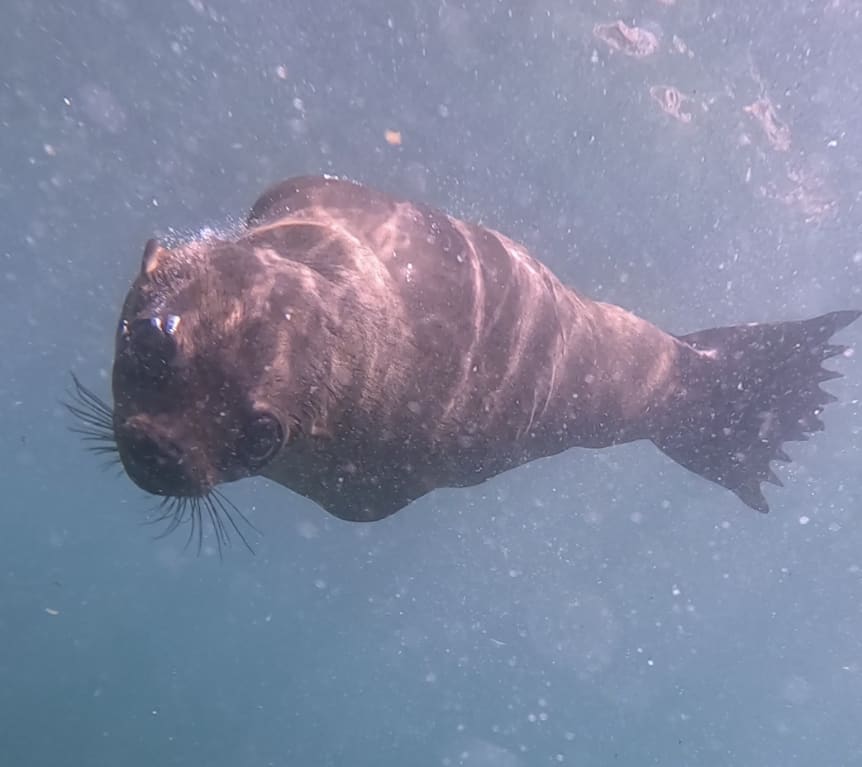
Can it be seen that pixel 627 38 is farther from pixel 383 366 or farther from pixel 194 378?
pixel 194 378

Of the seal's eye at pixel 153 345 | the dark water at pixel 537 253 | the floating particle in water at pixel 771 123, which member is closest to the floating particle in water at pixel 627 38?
the dark water at pixel 537 253

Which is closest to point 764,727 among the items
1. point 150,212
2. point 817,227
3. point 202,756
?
point 202,756

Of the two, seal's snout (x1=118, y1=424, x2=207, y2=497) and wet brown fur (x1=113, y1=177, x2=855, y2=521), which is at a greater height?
wet brown fur (x1=113, y1=177, x2=855, y2=521)

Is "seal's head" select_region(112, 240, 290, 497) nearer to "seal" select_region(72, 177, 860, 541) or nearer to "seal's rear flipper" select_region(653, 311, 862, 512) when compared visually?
"seal" select_region(72, 177, 860, 541)

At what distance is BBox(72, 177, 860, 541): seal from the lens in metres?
3.26

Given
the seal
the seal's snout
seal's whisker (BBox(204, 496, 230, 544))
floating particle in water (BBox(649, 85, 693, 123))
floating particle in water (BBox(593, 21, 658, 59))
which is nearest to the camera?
the seal's snout

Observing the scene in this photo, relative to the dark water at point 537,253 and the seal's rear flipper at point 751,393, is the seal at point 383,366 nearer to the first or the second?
the seal's rear flipper at point 751,393

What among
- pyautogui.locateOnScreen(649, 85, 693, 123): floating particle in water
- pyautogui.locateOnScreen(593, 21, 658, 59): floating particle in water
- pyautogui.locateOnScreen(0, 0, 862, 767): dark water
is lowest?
pyautogui.locateOnScreen(0, 0, 862, 767): dark water

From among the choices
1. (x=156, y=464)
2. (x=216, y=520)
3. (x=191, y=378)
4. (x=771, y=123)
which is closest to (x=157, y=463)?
(x=156, y=464)

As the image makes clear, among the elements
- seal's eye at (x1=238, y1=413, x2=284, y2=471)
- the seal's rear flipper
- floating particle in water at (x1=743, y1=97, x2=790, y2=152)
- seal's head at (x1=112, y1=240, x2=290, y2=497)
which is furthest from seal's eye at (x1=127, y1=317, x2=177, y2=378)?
floating particle in water at (x1=743, y1=97, x2=790, y2=152)

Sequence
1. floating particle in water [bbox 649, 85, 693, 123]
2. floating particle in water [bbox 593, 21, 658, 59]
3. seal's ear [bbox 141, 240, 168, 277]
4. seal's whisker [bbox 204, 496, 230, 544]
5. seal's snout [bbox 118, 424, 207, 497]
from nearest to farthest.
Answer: seal's snout [bbox 118, 424, 207, 497] → seal's ear [bbox 141, 240, 168, 277] → seal's whisker [bbox 204, 496, 230, 544] → floating particle in water [bbox 593, 21, 658, 59] → floating particle in water [bbox 649, 85, 693, 123]

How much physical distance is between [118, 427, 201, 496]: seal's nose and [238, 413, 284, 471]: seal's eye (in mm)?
264

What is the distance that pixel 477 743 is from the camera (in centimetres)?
6438

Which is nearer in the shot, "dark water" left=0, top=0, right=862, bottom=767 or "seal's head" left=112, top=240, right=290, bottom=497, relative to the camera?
"seal's head" left=112, top=240, right=290, bottom=497
